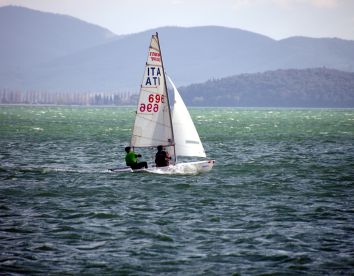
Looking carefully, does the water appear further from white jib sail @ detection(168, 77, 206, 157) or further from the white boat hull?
white jib sail @ detection(168, 77, 206, 157)

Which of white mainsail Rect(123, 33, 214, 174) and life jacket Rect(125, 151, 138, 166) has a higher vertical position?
white mainsail Rect(123, 33, 214, 174)

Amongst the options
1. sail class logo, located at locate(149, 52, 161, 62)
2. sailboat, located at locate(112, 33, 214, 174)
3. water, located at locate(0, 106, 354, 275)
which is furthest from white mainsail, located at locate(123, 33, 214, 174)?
water, located at locate(0, 106, 354, 275)

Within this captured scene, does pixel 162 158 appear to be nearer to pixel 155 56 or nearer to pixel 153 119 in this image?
pixel 153 119

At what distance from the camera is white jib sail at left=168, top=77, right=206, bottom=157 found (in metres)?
41.5

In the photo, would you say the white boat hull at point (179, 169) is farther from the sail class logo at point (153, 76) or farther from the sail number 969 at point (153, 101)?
the sail class logo at point (153, 76)

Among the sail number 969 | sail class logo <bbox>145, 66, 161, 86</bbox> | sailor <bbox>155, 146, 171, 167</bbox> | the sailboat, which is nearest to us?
sail class logo <bbox>145, 66, 161, 86</bbox>

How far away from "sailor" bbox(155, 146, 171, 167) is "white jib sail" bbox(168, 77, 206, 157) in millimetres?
681

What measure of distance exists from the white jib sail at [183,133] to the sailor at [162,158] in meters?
0.68

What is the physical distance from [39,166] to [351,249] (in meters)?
28.9

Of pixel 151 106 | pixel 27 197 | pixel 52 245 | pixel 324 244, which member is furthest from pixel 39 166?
pixel 324 244

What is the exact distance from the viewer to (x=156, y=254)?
23.5 metres

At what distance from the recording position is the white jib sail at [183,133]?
41.5m

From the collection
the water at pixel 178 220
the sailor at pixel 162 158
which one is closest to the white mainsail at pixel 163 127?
the sailor at pixel 162 158

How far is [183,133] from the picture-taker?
1641 inches
